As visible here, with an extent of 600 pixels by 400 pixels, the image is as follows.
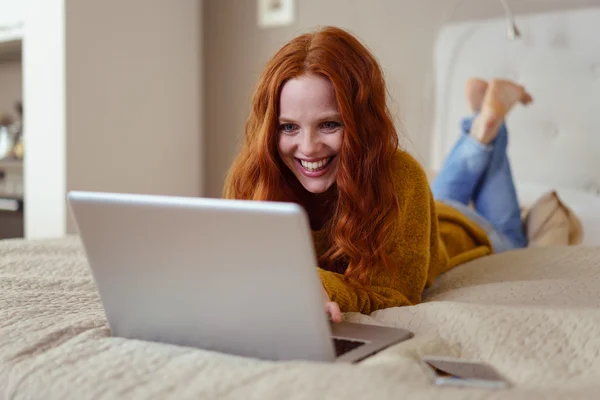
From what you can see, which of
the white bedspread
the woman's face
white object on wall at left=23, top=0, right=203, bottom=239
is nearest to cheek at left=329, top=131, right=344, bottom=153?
the woman's face

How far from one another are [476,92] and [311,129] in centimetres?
148

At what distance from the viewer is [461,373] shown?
75 cm

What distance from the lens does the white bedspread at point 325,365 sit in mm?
690

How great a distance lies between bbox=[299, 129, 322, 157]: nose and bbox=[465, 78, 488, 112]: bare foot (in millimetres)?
1464

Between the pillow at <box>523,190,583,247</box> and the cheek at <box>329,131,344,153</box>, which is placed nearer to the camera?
the cheek at <box>329,131,344,153</box>

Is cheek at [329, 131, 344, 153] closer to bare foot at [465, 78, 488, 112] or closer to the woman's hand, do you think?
the woman's hand

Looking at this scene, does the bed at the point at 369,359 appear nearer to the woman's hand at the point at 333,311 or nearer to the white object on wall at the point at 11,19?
the woman's hand at the point at 333,311

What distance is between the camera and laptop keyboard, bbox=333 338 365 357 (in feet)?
2.74

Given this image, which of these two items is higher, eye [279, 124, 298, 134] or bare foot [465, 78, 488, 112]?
bare foot [465, 78, 488, 112]

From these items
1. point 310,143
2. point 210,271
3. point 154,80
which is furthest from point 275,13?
point 210,271

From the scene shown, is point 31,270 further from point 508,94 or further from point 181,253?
point 508,94

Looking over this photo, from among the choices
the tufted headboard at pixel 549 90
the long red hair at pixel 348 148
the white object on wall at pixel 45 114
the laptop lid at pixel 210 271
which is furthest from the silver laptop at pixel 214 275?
the white object on wall at pixel 45 114

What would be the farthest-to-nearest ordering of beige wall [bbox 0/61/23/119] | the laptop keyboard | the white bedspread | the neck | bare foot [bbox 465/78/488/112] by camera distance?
beige wall [bbox 0/61/23/119] < bare foot [bbox 465/78/488/112] < the neck < the laptop keyboard < the white bedspread

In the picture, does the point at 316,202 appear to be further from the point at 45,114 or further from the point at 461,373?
the point at 45,114
